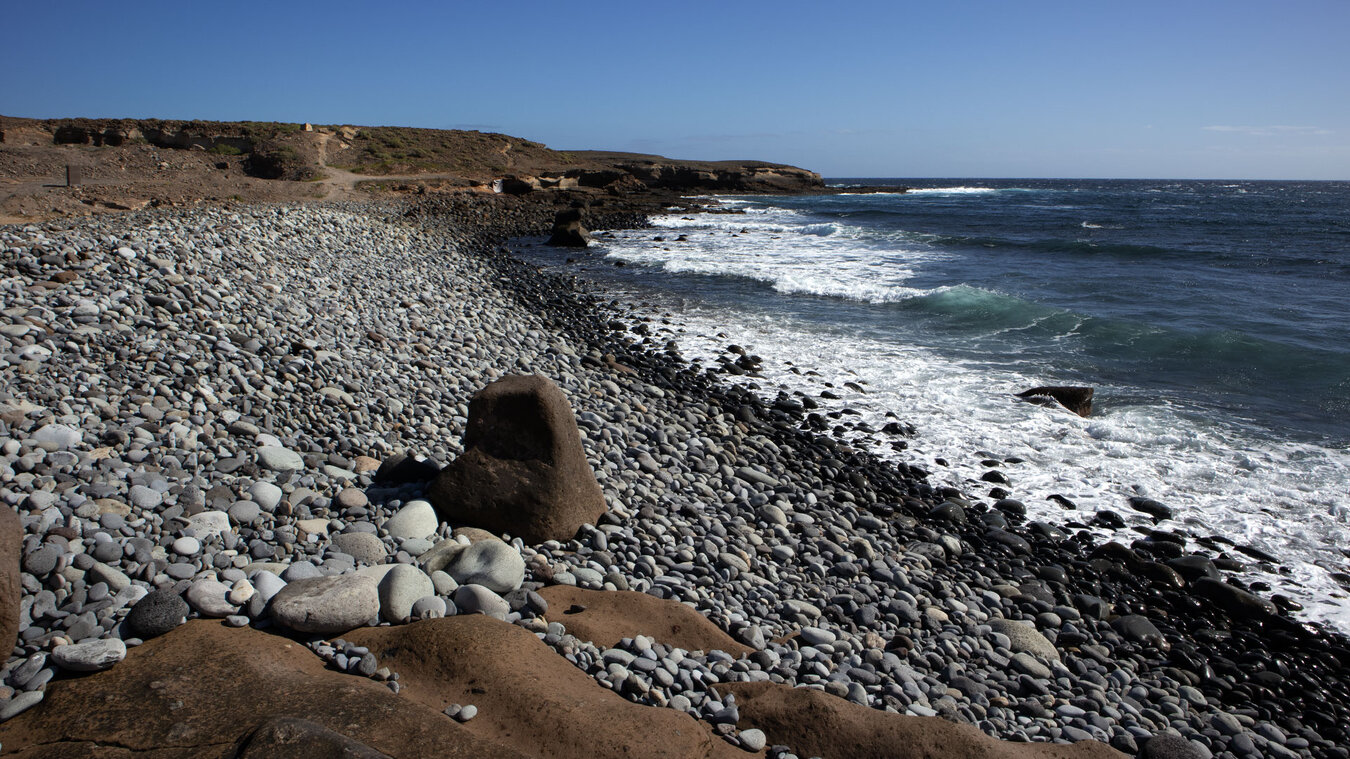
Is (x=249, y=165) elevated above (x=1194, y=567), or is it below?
above

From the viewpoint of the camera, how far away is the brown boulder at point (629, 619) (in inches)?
159

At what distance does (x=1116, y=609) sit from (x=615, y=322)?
9671 millimetres

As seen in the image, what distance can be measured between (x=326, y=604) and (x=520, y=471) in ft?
5.84

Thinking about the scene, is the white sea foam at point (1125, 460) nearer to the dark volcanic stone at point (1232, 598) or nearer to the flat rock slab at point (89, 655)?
the dark volcanic stone at point (1232, 598)

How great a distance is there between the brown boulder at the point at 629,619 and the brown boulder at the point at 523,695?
1.49 feet

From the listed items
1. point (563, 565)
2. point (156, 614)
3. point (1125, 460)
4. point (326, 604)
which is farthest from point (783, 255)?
point (156, 614)

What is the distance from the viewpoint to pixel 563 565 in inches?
188

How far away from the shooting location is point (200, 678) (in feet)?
9.97

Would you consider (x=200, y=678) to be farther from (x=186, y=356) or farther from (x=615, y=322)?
(x=615, y=322)

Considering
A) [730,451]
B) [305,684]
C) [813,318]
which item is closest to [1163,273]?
[813,318]

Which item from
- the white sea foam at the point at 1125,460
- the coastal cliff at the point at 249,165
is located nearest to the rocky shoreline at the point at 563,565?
the white sea foam at the point at 1125,460

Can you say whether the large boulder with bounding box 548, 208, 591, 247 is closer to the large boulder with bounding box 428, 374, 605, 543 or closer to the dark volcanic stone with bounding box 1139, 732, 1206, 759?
the large boulder with bounding box 428, 374, 605, 543

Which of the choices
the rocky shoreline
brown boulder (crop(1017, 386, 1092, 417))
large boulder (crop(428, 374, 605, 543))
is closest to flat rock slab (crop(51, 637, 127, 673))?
the rocky shoreline

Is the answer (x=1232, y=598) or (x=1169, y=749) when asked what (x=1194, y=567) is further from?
(x=1169, y=749)
